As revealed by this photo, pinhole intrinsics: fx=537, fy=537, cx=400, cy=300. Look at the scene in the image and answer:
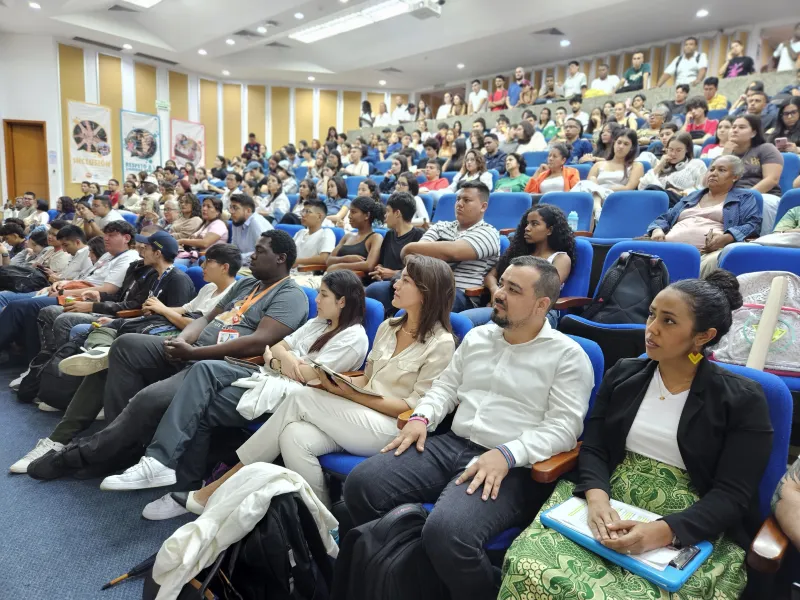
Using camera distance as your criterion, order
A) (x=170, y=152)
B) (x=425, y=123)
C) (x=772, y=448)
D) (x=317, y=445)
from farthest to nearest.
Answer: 1. (x=170, y=152)
2. (x=425, y=123)
3. (x=317, y=445)
4. (x=772, y=448)

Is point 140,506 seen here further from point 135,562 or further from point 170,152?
point 170,152

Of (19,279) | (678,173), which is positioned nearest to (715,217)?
(678,173)

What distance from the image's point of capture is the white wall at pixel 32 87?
9836 mm

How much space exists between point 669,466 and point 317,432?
1011 mm

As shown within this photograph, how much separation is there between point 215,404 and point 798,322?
205 cm

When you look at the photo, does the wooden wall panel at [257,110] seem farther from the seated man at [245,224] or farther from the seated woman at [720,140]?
the seated woman at [720,140]

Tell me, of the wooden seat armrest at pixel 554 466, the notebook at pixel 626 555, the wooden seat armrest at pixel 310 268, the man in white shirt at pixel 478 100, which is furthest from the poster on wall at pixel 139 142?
the notebook at pixel 626 555

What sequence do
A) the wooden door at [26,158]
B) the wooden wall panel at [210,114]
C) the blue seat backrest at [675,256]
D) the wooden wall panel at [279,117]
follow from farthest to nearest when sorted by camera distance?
the wooden wall panel at [279,117]
the wooden wall panel at [210,114]
the wooden door at [26,158]
the blue seat backrest at [675,256]

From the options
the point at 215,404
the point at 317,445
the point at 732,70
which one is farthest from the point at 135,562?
the point at 732,70

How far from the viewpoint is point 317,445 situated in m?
1.70

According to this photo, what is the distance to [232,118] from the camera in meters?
14.3

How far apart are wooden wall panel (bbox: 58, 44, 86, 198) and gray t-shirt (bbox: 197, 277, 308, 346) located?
10102 millimetres

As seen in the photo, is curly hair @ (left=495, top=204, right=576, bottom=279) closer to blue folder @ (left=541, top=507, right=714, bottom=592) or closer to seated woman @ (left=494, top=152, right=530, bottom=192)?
blue folder @ (left=541, top=507, right=714, bottom=592)

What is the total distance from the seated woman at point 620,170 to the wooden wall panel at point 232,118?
11950 millimetres
